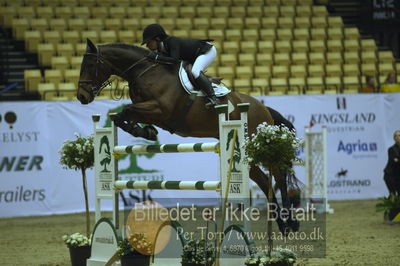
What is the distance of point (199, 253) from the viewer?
5.43m

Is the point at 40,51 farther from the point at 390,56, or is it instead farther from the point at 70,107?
the point at 390,56

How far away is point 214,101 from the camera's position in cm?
688

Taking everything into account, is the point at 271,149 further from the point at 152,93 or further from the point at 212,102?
the point at 152,93

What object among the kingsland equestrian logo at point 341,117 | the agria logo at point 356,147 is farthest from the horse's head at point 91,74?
the agria logo at point 356,147

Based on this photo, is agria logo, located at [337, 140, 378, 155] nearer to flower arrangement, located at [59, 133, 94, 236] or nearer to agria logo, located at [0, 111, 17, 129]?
agria logo, located at [0, 111, 17, 129]

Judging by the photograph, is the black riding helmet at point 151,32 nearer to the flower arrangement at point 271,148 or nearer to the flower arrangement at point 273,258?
the flower arrangement at point 271,148

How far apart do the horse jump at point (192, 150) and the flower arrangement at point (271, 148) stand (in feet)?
0.67

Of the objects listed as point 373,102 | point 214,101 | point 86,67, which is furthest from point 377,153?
point 86,67

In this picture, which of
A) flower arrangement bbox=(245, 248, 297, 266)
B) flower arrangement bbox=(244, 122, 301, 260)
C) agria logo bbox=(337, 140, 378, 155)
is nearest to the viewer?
flower arrangement bbox=(245, 248, 297, 266)

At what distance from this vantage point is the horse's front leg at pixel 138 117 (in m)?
6.48

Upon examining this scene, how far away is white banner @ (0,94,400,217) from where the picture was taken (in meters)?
11.0

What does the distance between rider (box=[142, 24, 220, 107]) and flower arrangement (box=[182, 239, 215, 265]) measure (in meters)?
1.82

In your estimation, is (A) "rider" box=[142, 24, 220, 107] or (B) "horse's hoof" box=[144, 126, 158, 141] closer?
(B) "horse's hoof" box=[144, 126, 158, 141]

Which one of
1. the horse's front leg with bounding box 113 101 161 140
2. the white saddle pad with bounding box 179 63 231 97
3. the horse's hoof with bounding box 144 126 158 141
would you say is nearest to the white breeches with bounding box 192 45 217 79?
the white saddle pad with bounding box 179 63 231 97
